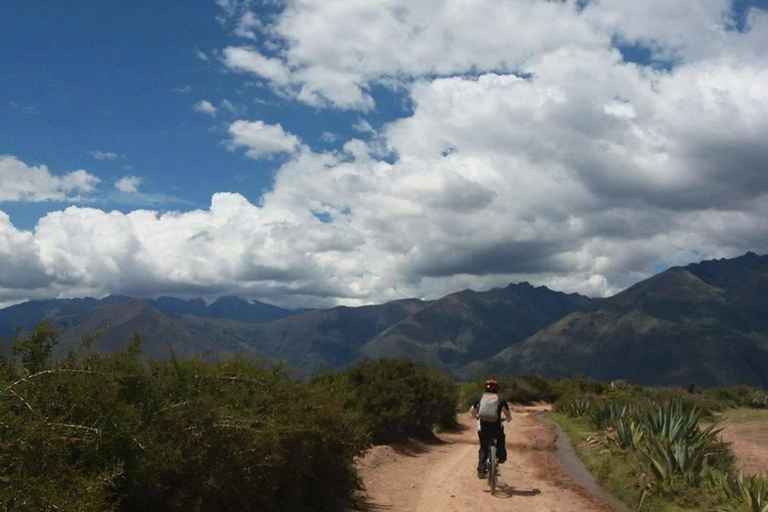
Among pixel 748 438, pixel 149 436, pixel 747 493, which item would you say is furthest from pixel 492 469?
pixel 748 438

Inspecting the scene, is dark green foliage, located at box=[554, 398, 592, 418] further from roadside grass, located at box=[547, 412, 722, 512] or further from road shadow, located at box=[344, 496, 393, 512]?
road shadow, located at box=[344, 496, 393, 512]

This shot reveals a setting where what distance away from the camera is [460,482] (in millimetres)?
13312

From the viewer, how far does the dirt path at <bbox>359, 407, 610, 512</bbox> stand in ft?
36.7

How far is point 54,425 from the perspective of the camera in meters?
4.98

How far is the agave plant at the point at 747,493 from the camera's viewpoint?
8.91 metres

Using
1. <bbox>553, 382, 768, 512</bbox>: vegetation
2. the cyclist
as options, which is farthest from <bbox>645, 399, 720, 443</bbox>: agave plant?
the cyclist

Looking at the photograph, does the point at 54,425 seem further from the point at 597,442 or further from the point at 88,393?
the point at 597,442

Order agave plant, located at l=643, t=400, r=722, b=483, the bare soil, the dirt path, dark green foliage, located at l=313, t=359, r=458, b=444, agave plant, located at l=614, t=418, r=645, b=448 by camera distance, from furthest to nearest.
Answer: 1. dark green foliage, located at l=313, t=359, r=458, b=444
2. the bare soil
3. agave plant, located at l=614, t=418, r=645, b=448
4. agave plant, located at l=643, t=400, r=722, b=483
5. the dirt path

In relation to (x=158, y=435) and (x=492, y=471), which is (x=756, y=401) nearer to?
(x=492, y=471)

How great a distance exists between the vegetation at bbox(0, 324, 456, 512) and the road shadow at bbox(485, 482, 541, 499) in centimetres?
343

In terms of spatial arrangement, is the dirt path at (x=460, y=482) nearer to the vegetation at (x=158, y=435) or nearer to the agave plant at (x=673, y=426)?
the vegetation at (x=158, y=435)

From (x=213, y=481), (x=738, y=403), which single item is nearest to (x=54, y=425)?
(x=213, y=481)

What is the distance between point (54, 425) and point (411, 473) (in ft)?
37.6

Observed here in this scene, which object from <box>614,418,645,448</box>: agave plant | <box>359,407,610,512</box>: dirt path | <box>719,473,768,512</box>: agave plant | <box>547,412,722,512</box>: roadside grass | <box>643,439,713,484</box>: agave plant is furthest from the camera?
<box>614,418,645,448</box>: agave plant
